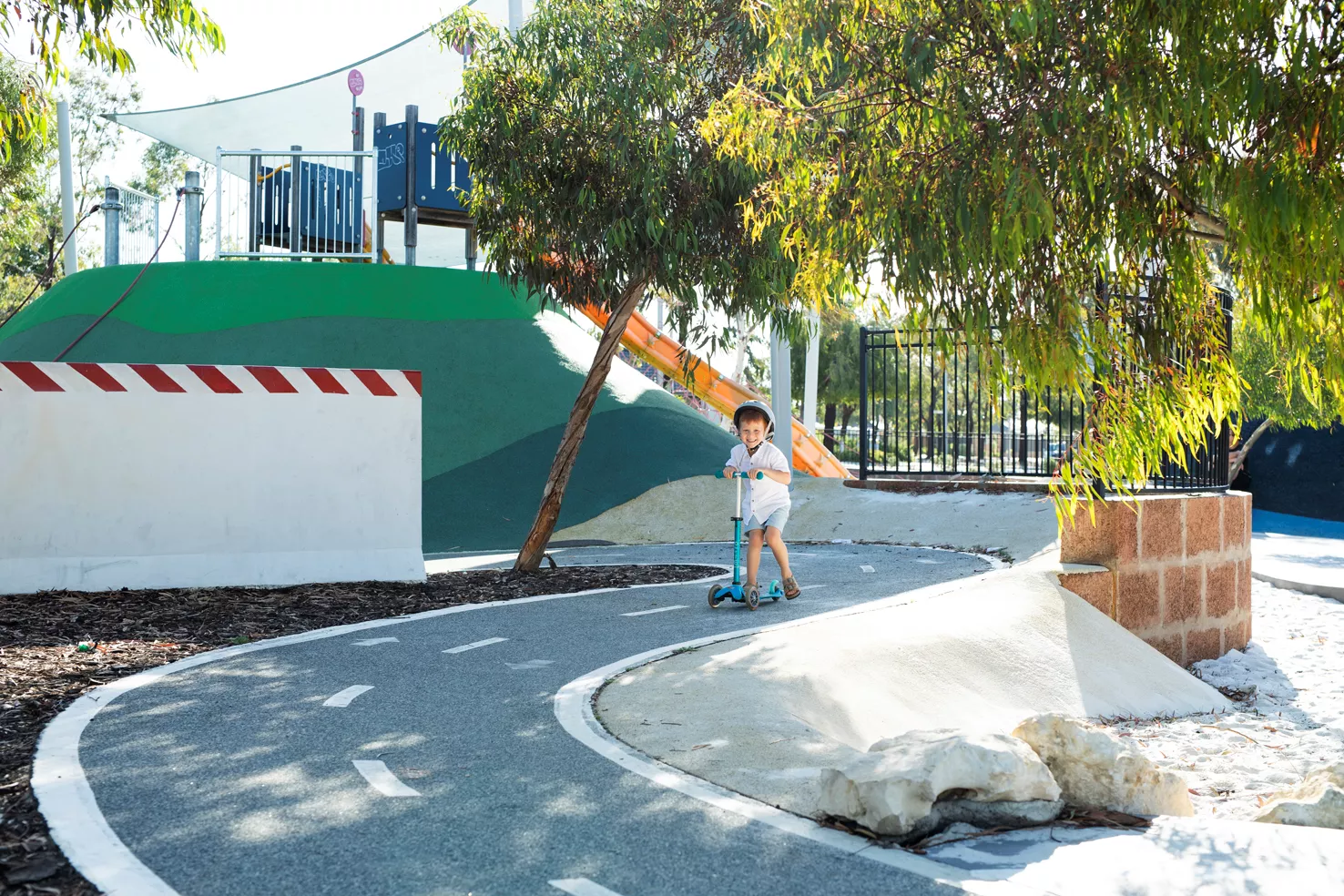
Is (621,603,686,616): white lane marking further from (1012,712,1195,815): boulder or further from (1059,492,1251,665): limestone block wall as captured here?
(1012,712,1195,815): boulder

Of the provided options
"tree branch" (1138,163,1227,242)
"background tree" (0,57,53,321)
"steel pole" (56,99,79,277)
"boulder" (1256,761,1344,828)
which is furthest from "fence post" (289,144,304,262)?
"boulder" (1256,761,1344,828)

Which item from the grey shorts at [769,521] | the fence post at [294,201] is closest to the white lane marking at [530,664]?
the grey shorts at [769,521]

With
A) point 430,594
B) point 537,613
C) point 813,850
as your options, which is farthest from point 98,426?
point 813,850

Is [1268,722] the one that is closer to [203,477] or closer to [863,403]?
[863,403]

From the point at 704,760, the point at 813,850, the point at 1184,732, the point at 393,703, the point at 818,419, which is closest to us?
the point at 813,850

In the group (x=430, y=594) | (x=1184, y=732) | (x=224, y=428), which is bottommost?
(x=1184, y=732)

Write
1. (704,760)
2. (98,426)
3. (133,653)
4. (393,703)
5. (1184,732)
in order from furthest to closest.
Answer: (98,426), (1184,732), (133,653), (393,703), (704,760)

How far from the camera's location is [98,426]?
967 cm

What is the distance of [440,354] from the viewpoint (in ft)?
65.8

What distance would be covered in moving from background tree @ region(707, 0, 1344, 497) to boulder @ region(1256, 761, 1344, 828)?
8.17ft

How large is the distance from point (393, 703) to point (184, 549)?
4.96 meters

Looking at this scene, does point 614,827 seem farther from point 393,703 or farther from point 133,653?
point 133,653

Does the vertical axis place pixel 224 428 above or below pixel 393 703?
above

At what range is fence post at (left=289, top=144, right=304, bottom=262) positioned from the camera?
1772cm
